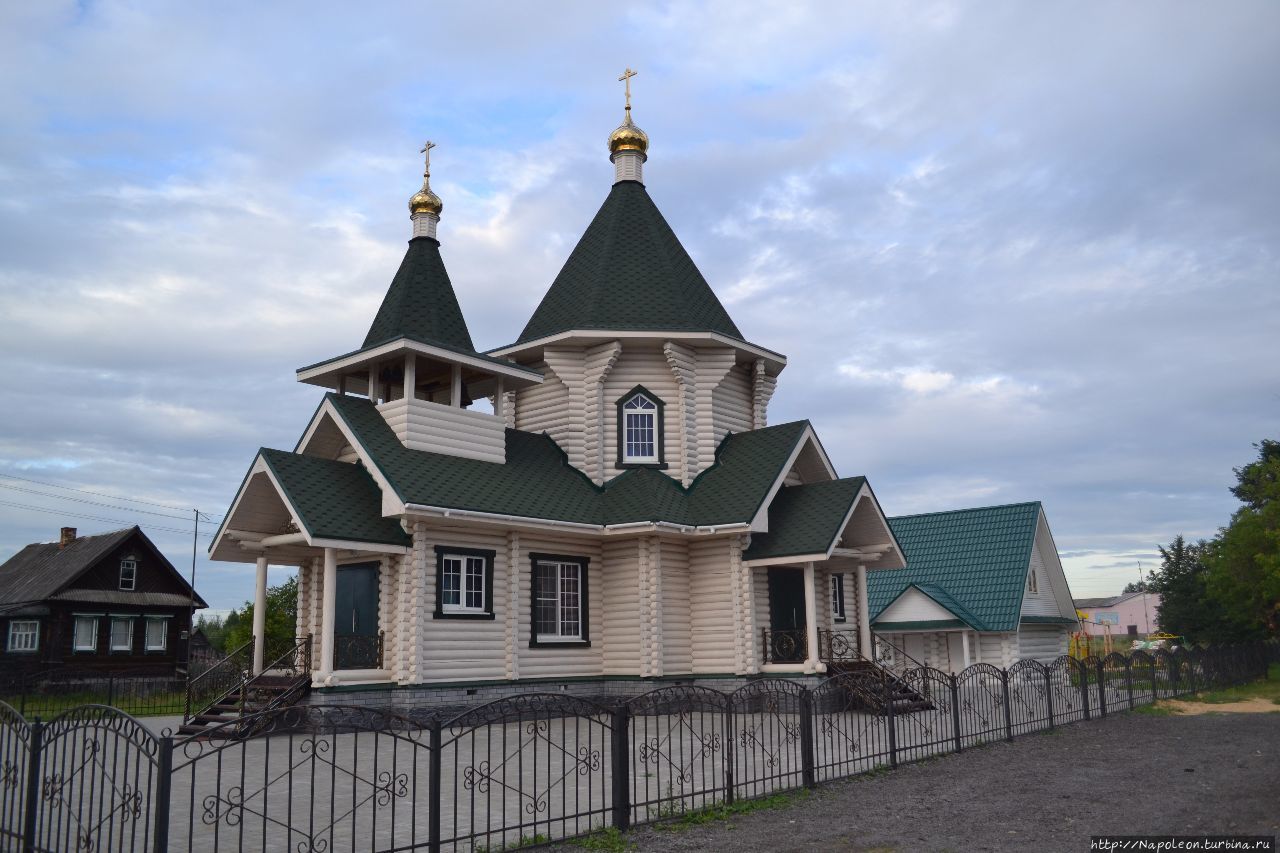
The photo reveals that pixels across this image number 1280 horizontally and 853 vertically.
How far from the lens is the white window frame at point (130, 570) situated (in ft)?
123

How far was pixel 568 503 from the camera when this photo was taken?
1925 cm

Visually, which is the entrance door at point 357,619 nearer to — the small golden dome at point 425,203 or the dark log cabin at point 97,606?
the small golden dome at point 425,203

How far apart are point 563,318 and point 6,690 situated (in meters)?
20.4

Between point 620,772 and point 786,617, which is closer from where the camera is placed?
point 620,772

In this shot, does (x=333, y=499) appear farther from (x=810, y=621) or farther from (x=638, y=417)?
(x=810, y=621)

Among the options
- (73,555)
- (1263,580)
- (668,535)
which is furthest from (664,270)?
(73,555)

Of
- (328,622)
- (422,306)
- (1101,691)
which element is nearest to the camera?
(328,622)

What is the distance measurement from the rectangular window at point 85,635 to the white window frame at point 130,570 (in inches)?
65.7

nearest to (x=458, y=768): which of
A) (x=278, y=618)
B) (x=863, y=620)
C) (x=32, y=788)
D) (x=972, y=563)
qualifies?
(x=32, y=788)

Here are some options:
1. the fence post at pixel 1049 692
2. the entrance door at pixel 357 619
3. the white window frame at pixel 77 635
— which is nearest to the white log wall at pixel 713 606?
the fence post at pixel 1049 692

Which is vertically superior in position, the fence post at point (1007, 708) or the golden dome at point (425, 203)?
the golden dome at point (425, 203)

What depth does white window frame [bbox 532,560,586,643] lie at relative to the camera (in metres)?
19.0

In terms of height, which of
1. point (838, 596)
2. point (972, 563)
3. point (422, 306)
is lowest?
point (838, 596)

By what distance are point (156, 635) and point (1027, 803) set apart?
3603 cm
